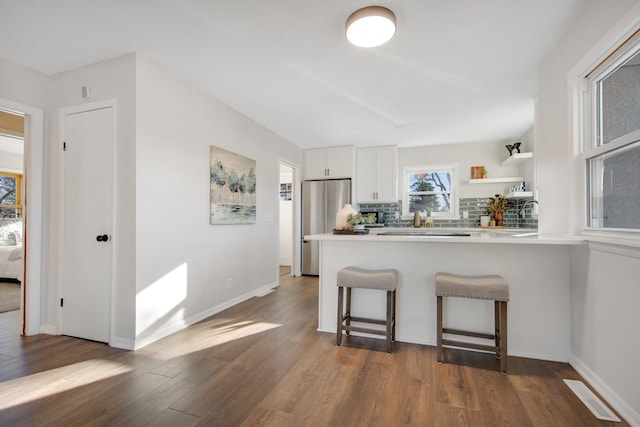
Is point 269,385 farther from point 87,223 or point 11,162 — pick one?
point 11,162

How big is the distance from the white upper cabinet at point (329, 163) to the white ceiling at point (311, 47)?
1703 mm

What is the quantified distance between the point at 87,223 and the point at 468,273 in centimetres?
328

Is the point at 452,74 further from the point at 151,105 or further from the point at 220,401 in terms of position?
the point at 220,401

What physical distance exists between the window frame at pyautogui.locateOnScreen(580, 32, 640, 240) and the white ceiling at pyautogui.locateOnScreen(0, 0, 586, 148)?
43cm

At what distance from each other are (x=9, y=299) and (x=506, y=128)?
23.5ft

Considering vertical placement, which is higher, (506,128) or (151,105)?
(506,128)

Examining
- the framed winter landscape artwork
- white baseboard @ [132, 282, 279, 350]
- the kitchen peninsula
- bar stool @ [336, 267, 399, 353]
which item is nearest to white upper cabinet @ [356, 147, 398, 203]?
the framed winter landscape artwork

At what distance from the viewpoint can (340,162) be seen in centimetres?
534

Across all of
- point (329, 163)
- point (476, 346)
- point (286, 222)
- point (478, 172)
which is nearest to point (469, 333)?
point (476, 346)

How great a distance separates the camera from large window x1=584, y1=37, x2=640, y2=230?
61.5 inches

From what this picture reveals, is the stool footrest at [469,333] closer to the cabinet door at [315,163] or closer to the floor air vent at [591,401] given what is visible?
the floor air vent at [591,401]

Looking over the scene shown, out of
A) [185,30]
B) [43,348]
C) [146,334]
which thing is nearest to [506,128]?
[185,30]

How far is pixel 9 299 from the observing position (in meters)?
3.79

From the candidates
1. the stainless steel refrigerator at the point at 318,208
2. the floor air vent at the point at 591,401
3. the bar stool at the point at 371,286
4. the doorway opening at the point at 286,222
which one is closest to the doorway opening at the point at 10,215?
the bar stool at the point at 371,286
